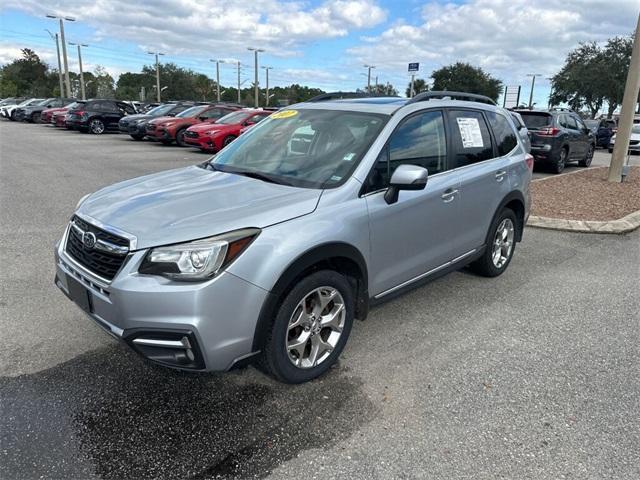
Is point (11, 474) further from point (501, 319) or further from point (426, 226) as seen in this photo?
point (501, 319)

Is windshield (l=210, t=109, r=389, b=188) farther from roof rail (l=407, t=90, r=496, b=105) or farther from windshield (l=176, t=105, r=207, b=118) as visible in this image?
windshield (l=176, t=105, r=207, b=118)

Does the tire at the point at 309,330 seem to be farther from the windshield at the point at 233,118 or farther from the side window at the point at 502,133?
the windshield at the point at 233,118

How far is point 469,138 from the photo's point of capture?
174 inches

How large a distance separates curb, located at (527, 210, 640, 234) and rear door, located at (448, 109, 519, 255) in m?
2.94

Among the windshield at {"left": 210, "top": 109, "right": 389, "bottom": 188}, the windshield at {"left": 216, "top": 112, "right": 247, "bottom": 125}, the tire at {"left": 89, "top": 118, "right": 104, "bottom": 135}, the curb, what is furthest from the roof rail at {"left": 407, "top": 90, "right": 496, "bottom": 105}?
the tire at {"left": 89, "top": 118, "right": 104, "bottom": 135}

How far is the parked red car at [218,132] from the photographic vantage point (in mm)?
16078

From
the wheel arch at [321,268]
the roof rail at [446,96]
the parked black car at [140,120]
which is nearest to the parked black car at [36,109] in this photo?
the parked black car at [140,120]

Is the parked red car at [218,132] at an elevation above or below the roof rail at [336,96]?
below

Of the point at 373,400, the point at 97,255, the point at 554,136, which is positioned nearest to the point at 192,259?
the point at 97,255

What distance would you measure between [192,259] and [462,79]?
6651cm

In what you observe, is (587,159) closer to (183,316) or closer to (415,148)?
(415,148)

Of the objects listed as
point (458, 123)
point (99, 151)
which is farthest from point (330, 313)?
point (99, 151)

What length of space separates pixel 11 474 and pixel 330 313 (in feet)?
6.12

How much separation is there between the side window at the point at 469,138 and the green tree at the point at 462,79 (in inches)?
2374
